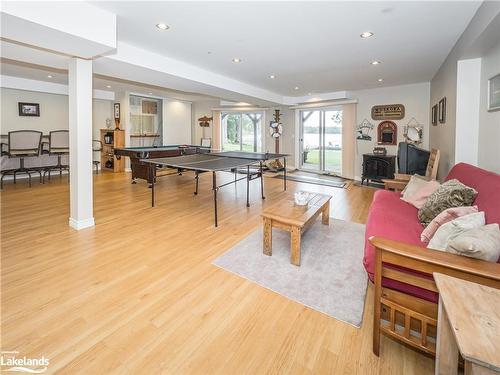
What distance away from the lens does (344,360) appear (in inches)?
60.9

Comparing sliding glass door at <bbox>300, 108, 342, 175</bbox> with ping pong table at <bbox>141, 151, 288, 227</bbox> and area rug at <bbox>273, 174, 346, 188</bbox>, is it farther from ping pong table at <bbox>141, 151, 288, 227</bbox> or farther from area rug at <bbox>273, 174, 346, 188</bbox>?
ping pong table at <bbox>141, 151, 288, 227</bbox>

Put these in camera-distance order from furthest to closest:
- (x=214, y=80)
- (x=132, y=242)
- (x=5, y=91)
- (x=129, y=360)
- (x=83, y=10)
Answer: (x=5, y=91), (x=214, y=80), (x=132, y=242), (x=83, y=10), (x=129, y=360)

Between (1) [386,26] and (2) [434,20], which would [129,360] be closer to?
(1) [386,26]

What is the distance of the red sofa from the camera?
1.62 m

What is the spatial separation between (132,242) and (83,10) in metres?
2.40

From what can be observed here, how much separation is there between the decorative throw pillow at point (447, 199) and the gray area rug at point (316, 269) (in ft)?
2.45

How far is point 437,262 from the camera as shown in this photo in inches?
52.4

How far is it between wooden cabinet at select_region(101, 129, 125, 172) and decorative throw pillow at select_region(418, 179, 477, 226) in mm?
7988

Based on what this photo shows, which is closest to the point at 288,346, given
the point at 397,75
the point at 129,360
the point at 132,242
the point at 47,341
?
the point at 129,360

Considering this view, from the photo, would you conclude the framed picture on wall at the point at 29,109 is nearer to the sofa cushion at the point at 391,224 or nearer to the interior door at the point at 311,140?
the interior door at the point at 311,140

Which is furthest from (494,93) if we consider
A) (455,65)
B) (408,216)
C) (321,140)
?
(321,140)

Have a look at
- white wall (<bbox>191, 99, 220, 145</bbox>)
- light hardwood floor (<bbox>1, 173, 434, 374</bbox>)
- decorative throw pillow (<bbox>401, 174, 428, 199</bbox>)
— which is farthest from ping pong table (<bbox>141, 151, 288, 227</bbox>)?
white wall (<bbox>191, 99, 220, 145</bbox>)

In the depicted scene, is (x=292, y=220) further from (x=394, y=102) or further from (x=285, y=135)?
(x=285, y=135)

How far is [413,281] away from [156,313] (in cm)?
167
